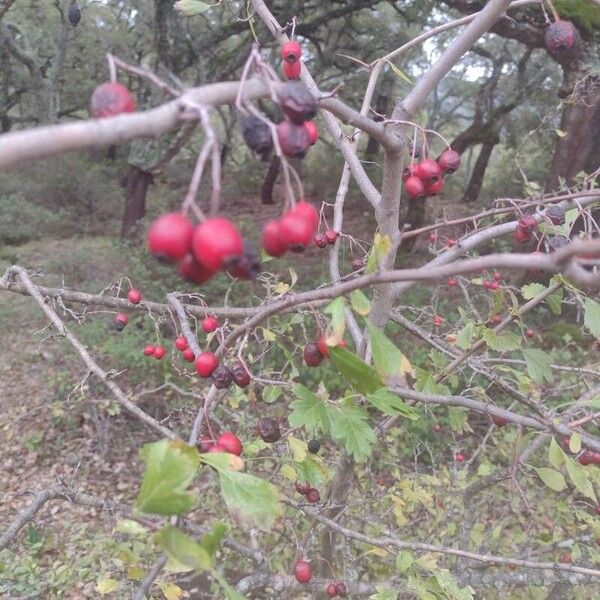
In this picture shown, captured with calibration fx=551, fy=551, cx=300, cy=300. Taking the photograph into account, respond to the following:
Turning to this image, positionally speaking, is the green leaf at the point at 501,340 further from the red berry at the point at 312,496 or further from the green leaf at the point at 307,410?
the red berry at the point at 312,496

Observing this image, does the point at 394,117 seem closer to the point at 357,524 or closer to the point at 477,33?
the point at 477,33

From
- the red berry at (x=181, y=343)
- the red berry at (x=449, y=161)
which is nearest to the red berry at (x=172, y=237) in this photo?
the red berry at (x=449, y=161)

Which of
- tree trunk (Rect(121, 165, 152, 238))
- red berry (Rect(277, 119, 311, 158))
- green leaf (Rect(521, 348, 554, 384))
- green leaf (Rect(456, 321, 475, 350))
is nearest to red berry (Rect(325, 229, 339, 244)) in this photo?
green leaf (Rect(456, 321, 475, 350))

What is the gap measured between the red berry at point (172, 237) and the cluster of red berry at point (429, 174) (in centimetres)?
102

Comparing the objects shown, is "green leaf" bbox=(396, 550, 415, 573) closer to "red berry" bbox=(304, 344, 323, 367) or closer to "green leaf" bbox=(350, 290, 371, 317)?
"red berry" bbox=(304, 344, 323, 367)

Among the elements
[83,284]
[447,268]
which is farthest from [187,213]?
[83,284]

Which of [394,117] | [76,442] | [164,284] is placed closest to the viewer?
[394,117]

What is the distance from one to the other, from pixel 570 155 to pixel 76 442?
269 inches

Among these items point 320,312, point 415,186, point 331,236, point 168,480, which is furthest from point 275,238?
point 331,236

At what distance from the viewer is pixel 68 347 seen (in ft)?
24.2

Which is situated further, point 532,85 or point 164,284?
point 532,85

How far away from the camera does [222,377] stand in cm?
155

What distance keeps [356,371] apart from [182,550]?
0.52 m

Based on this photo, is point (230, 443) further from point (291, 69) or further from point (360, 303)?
point (291, 69)
